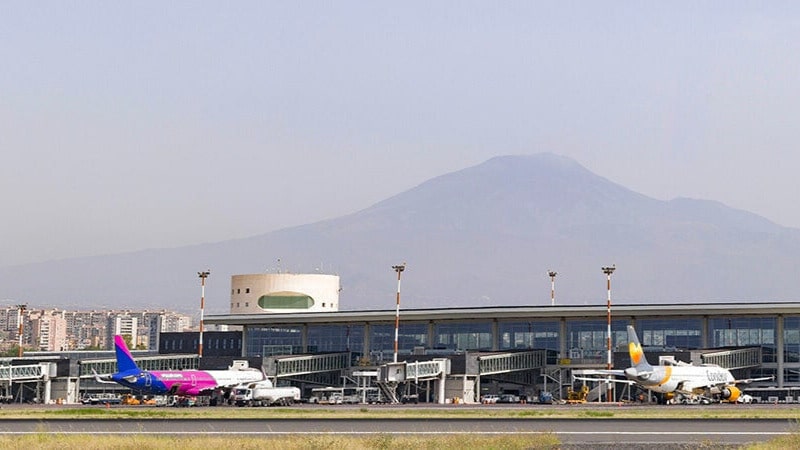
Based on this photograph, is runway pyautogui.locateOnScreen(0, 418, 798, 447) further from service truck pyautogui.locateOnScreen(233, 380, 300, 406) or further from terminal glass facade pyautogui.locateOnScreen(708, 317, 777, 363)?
terminal glass facade pyautogui.locateOnScreen(708, 317, 777, 363)

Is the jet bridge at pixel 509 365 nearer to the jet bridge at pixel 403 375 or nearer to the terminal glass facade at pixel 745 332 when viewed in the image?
the jet bridge at pixel 403 375

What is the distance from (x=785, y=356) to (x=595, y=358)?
2100 centimetres

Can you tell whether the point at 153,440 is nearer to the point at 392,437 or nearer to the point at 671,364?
the point at 392,437

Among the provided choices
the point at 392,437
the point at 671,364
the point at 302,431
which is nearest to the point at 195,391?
the point at 671,364

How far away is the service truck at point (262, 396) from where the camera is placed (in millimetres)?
113375

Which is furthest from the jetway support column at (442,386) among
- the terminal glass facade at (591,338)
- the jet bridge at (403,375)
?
the terminal glass facade at (591,338)

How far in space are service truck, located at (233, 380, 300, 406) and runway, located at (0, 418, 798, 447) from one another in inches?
1666

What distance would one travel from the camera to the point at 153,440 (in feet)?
164

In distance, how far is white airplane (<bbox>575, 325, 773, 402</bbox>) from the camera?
111625mm

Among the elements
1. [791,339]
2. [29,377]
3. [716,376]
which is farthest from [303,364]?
[791,339]

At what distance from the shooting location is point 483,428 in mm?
59219

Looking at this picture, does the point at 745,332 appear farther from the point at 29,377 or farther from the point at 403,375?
the point at 29,377

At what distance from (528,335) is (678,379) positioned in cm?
4087

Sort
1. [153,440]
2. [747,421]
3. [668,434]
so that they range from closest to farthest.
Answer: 1. [153,440]
2. [668,434]
3. [747,421]
